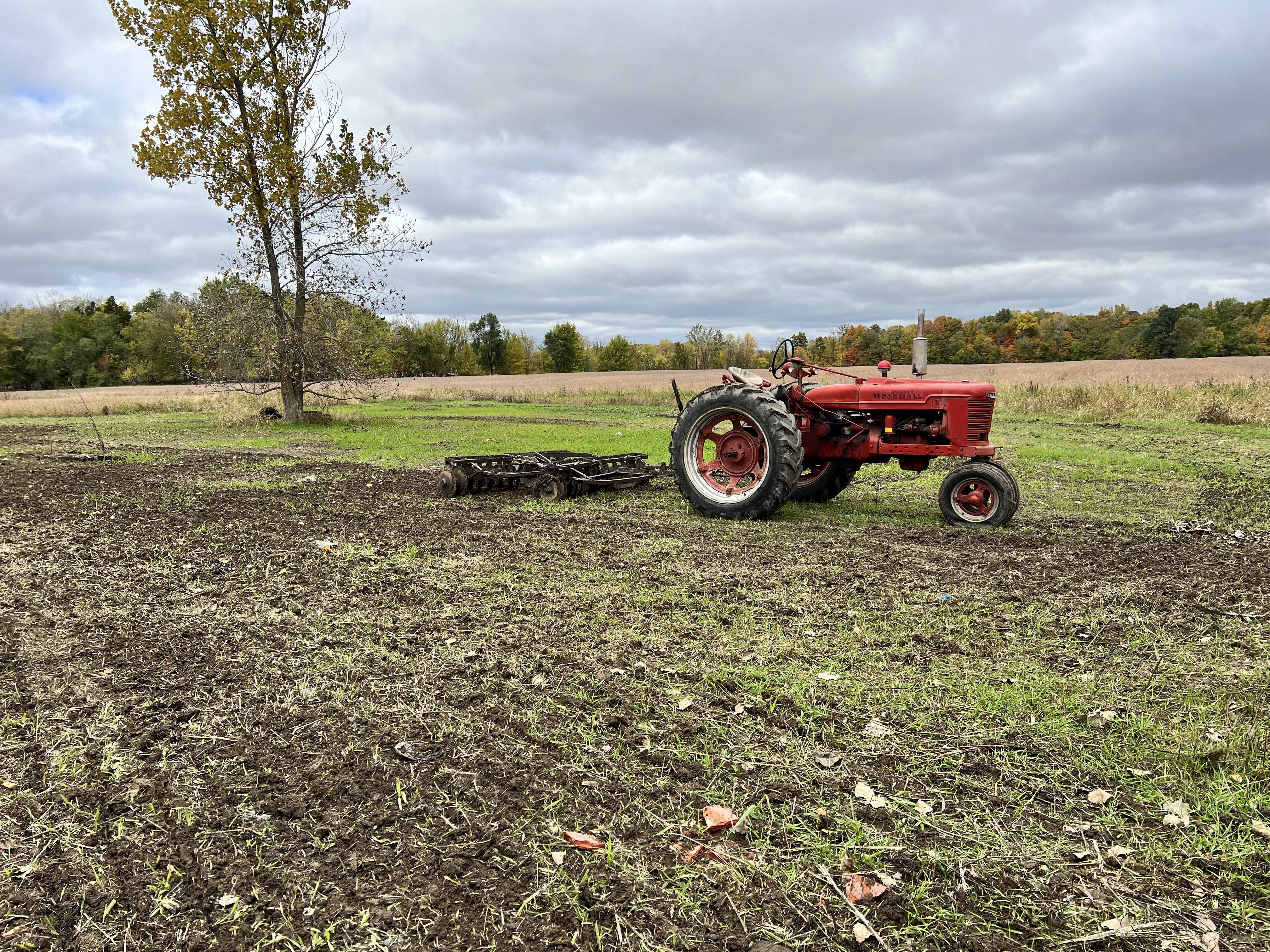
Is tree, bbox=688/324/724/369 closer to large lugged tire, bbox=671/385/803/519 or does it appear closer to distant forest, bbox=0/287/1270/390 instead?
distant forest, bbox=0/287/1270/390

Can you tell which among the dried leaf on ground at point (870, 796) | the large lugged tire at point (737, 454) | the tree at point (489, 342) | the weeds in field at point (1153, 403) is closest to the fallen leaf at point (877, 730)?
the dried leaf on ground at point (870, 796)

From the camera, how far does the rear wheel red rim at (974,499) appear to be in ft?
24.0

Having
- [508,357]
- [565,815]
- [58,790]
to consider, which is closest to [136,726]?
[58,790]

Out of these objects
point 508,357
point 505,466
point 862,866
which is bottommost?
point 862,866

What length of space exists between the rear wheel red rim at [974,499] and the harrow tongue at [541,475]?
3788 mm

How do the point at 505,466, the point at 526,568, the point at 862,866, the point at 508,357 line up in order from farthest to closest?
the point at 508,357
the point at 505,466
the point at 526,568
the point at 862,866

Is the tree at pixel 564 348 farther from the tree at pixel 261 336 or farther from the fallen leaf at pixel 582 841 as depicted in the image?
the fallen leaf at pixel 582 841

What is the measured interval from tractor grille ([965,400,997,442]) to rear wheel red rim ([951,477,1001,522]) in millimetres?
441

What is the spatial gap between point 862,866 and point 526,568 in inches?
154

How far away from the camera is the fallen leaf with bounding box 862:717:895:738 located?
322 centimetres

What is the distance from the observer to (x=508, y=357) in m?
94.2

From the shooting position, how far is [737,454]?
824 cm

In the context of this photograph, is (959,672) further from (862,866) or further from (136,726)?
(136,726)

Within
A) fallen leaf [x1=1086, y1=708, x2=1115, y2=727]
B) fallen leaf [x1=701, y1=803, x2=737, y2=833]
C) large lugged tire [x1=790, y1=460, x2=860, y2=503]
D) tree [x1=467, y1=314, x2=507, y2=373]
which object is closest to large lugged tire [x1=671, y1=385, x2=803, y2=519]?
large lugged tire [x1=790, y1=460, x2=860, y2=503]
